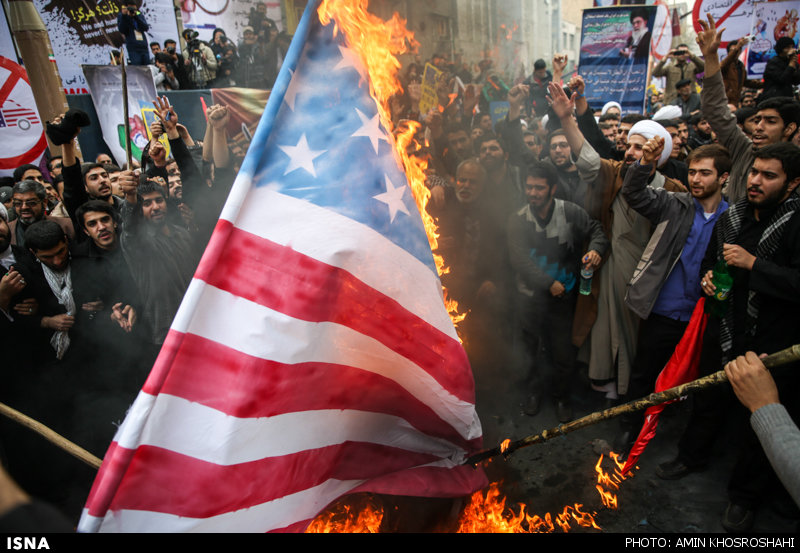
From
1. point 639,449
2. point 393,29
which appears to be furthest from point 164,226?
point 639,449

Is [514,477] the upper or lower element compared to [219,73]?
lower

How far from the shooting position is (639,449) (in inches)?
118

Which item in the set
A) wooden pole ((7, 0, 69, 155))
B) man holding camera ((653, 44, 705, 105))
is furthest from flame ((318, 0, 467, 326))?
man holding camera ((653, 44, 705, 105))

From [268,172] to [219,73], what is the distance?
833cm

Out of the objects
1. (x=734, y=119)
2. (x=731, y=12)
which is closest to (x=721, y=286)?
(x=734, y=119)

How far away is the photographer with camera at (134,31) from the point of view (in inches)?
298

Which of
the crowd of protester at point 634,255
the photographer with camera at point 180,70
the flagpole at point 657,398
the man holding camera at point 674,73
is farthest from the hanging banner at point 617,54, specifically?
the flagpole at point 657,398

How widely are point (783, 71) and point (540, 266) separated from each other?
6.43 m

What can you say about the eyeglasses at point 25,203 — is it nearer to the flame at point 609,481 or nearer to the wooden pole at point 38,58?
the wooden pole at point 38,58

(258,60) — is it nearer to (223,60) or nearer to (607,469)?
(223,60)

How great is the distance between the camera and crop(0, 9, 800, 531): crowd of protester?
2967mm

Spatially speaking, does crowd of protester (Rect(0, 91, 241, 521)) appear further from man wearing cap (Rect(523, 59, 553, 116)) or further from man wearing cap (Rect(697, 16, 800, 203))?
man wearing cap (Rect(523, 59, 553, 116))

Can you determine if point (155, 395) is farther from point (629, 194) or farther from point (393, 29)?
point (629, 194)

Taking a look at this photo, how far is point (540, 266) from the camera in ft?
13.6
